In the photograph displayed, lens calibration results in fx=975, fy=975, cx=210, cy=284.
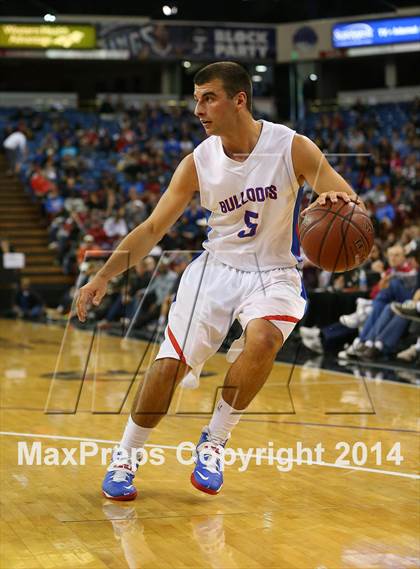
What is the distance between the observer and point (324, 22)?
28266 mm

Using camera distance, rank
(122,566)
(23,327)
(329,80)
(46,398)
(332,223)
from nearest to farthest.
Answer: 1. (122,566)
2. (332,223)
3. (46,398)
4. (23,327)
5. (329,80)

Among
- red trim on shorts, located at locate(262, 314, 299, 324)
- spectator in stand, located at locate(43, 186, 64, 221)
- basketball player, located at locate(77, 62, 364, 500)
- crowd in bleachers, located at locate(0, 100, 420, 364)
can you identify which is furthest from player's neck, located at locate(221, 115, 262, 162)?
spectator in stand, located at locate(43, 186, 64, 221)

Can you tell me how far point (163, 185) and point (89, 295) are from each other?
16.8 m

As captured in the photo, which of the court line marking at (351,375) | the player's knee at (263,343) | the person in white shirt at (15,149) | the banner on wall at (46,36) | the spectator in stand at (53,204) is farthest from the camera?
the banner on wall at (46,36)

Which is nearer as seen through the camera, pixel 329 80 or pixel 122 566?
pixel 122 566

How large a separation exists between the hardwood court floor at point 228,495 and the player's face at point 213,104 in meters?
1.65

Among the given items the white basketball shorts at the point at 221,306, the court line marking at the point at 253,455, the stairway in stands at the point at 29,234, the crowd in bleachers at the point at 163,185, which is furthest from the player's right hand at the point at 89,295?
the stairway in stands at the point at 29,234

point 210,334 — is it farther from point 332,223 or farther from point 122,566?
point 122,566

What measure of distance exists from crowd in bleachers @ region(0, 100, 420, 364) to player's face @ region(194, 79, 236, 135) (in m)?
5.14

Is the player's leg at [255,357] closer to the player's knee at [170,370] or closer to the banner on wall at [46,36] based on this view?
the player's knee at [170,370]

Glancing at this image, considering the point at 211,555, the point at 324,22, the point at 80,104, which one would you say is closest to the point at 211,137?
the point at 211,555

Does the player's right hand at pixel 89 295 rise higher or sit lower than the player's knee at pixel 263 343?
higher

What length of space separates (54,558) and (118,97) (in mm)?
25529

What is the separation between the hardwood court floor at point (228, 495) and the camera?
3492 mm
